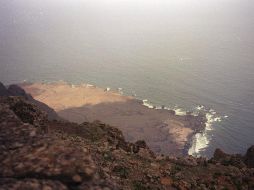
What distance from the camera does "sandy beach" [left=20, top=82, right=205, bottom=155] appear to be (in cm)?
8003

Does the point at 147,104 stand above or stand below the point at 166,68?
below

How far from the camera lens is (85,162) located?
31.0 feet

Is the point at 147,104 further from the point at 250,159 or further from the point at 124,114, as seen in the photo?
the point at 250,159

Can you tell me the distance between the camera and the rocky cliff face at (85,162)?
30.3ft

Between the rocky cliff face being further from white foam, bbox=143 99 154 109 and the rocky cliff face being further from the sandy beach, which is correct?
white foam, bbox=143 99 154 109

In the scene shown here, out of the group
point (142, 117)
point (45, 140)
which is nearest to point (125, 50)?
point (142, 117)

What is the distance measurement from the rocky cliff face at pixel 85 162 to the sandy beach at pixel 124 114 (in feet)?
158

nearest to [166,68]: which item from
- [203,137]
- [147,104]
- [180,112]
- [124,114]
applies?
[147,104]

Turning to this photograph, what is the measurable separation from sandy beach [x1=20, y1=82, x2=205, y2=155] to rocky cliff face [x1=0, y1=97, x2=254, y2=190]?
4806 centimetres

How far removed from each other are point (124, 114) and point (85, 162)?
8334cm

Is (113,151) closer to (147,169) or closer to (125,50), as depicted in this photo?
(147,169)

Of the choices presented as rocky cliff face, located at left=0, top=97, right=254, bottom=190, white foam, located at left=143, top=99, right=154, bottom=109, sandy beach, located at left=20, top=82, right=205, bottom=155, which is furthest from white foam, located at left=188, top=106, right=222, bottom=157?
rocky cliff face, located at left=0, top=97, right=254, bottom=190

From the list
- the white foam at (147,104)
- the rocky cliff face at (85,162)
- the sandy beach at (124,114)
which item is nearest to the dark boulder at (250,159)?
the rocky cliff face at (85,162)

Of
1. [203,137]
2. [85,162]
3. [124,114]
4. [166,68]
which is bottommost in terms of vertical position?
[203,137]
